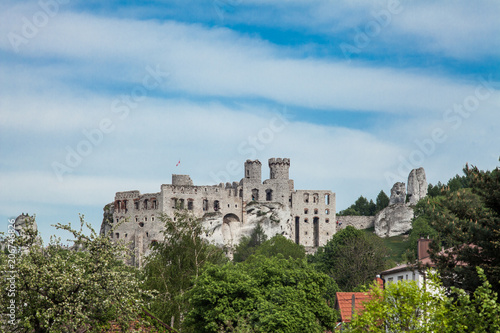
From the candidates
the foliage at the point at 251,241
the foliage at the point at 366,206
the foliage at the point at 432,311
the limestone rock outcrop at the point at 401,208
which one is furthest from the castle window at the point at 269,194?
the foliage at the point at 432,311

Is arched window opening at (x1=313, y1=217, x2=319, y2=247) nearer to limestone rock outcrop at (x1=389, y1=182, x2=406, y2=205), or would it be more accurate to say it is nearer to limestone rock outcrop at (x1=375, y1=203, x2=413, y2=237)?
limestone rock outcrop at (x1=375, y1=203, x2=413, y2=237)

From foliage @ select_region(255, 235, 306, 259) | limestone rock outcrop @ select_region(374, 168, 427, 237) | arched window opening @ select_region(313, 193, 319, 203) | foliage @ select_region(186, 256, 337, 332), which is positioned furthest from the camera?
limestone rock outcrop @ select_region(374, 168, 427, 237)

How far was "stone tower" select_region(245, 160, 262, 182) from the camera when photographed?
115 metres

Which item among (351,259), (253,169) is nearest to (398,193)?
(253,169)

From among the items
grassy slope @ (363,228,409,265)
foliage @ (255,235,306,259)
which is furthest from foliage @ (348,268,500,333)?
grassy slope @ (363,228,409,265)

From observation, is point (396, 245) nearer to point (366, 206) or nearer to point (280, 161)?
point (280, 161)

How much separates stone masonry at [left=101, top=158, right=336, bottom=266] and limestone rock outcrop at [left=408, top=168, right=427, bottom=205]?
839 inches

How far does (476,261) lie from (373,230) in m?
102

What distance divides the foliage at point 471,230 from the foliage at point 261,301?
28.5 ft

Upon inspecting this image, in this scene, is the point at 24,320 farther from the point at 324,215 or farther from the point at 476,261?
the point at 324,215

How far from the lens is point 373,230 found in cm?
13000

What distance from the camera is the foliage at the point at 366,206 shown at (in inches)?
5801

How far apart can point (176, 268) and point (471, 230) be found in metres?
21.8

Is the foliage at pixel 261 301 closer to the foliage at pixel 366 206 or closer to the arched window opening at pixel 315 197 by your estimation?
the arched window opening at pixel 315 197
